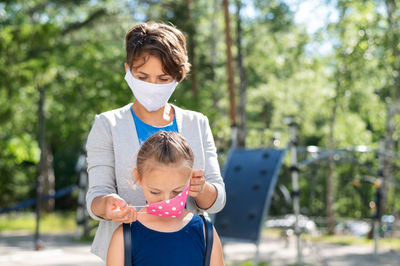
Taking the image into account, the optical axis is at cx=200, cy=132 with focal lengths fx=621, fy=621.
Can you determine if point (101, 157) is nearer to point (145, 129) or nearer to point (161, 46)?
point (145, 129)

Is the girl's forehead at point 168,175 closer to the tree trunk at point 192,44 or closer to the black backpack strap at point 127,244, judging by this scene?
the black backpack strap at point 127,244

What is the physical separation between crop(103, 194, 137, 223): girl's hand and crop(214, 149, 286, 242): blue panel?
242 inches

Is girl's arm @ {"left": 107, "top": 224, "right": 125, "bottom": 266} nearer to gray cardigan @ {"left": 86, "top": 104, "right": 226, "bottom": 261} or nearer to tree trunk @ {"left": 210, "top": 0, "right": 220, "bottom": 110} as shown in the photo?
gray cardigan @ {"left": 86, "top": 104, "right": 226, "bottom": 261}

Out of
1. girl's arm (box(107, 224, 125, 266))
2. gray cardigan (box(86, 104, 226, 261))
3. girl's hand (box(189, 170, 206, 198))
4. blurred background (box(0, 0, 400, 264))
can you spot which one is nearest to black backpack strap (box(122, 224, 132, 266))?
girl's arm (box(107, 224, 125, 266))

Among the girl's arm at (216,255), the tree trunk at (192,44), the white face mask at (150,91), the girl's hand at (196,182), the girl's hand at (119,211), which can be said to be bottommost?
the girl's arm at (216,255)

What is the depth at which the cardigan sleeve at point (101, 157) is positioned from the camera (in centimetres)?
214

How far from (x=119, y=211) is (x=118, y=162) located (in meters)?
0.28

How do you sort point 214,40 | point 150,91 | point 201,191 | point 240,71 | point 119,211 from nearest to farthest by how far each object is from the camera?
point 119,211
point 201,191
point 150,91
point 240,71
point 214,40

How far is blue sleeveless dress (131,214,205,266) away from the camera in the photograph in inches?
79.1

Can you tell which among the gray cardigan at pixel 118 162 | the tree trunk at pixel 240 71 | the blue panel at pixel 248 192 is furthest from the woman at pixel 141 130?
the tree trunk at pixel 240 71

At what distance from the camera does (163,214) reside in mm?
1989

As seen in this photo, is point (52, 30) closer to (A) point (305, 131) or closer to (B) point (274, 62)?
(B) point (274, 62)

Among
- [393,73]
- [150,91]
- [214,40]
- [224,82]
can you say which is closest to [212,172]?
[150,91]

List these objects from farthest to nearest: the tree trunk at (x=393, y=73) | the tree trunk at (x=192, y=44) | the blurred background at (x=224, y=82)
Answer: the tree trunk at (x=192, y=44) < the tree trunk at (x=393, y=73) < the blurred background at (x=224, y=82)
